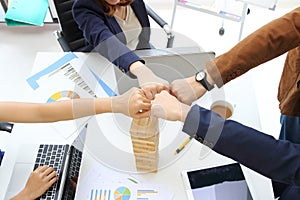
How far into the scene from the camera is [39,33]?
245 cm

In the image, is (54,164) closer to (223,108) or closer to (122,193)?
(122,193)

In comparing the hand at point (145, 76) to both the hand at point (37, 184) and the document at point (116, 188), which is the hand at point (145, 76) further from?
the hand at point (37, 184)

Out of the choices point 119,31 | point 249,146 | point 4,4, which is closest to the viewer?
point 249,146

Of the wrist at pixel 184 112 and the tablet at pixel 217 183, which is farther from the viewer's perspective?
the tablet at pixel 217 183

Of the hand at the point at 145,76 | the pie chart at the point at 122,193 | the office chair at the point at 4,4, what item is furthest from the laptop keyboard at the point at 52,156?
the office chair at the point at 4,4

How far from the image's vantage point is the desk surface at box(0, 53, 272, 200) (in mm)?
1087

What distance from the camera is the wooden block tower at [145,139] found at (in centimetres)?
95

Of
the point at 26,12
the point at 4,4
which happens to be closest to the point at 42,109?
the point at 26,12

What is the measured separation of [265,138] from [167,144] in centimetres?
40

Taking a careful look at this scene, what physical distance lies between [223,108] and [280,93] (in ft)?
0.61

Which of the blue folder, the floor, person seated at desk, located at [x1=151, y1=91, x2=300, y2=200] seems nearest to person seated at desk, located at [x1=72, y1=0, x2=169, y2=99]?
person seated at desk, located at [x1=151, y1=91, x2=300, y2=200]

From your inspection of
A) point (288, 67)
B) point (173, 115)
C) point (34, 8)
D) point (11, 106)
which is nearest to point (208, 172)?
point (173, 115)

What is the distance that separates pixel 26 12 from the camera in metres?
2.32

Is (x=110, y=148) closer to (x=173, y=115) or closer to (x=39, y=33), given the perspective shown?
(x=173, y=115)
